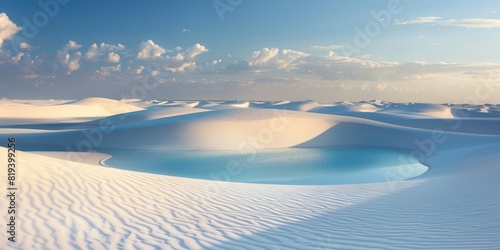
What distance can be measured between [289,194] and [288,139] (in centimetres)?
1833

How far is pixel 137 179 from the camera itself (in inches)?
409

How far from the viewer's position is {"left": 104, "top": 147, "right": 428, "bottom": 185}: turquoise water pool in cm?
1406

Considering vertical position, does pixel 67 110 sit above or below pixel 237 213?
above

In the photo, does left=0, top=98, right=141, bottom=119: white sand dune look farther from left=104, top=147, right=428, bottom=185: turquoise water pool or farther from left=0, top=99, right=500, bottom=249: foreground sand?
left=0, top=99, right=500, bottom=249: foreground sand

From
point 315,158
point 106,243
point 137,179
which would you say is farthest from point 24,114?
point 106,243

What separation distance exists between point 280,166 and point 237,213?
390 inches

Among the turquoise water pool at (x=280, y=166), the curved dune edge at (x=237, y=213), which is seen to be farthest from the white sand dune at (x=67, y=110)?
the curved dune edge at (x=237, y=213)

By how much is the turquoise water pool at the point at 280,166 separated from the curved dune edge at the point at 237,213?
10.5 feet

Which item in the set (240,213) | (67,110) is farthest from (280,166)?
(67,110)

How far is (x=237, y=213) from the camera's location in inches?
300

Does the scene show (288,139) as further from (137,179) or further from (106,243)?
(106,243)

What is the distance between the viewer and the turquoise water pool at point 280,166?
46.1 feet

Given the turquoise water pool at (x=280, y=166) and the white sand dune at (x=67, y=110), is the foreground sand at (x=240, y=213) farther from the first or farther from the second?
the white sand dune at (x=67, y=110)

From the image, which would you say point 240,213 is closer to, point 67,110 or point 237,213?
point 237,213
